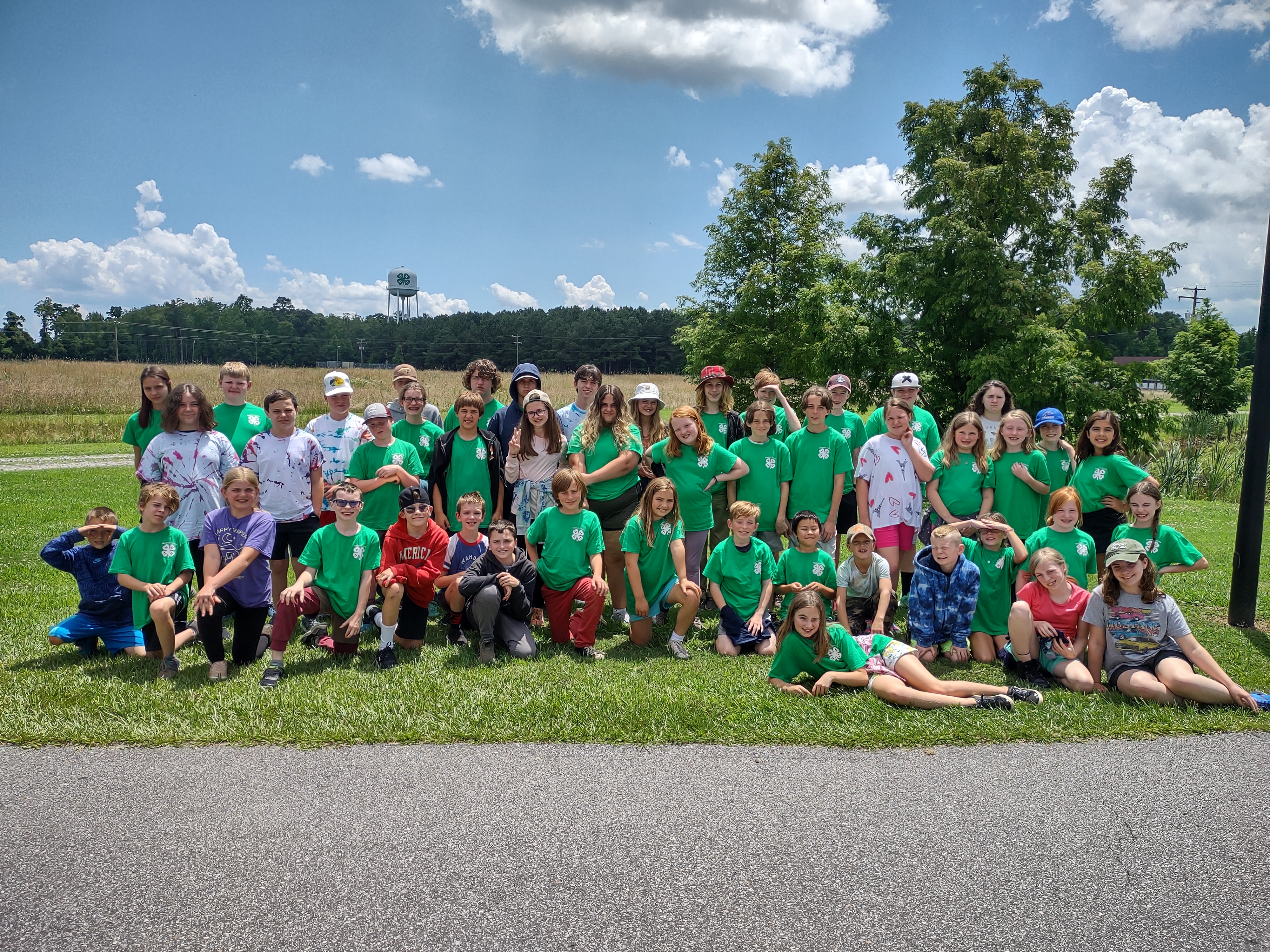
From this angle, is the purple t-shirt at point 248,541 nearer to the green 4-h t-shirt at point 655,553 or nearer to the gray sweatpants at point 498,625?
the gray sweatpants at point 498,625

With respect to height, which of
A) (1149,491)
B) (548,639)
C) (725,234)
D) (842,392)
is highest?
(725,234)

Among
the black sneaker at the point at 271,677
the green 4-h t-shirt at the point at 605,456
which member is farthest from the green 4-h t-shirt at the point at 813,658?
the black sneaker at the point at 271,677

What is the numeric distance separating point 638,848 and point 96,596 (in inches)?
185

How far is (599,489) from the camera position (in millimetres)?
6617

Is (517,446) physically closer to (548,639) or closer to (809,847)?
(548,639)

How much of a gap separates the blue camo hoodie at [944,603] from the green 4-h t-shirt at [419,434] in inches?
172

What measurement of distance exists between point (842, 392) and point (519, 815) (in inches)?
197

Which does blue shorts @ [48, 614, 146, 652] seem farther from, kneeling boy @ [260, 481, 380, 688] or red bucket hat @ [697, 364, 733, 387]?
red bucket hat @ [697, 364, 733, 387]

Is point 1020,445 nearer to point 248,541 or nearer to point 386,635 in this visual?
point 386,635

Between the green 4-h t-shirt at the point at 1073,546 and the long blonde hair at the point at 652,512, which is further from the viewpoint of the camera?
the long blonde hair at the point at 652,512

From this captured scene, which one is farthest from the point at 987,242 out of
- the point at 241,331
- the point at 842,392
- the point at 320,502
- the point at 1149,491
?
the point at 241,331

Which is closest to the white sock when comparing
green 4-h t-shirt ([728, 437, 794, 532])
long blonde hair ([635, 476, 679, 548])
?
long blonde hair ([635, 476, 679, 548])

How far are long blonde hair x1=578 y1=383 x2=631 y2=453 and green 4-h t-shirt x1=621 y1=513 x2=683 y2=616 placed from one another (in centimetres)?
66

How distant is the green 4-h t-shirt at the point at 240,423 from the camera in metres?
6.65
